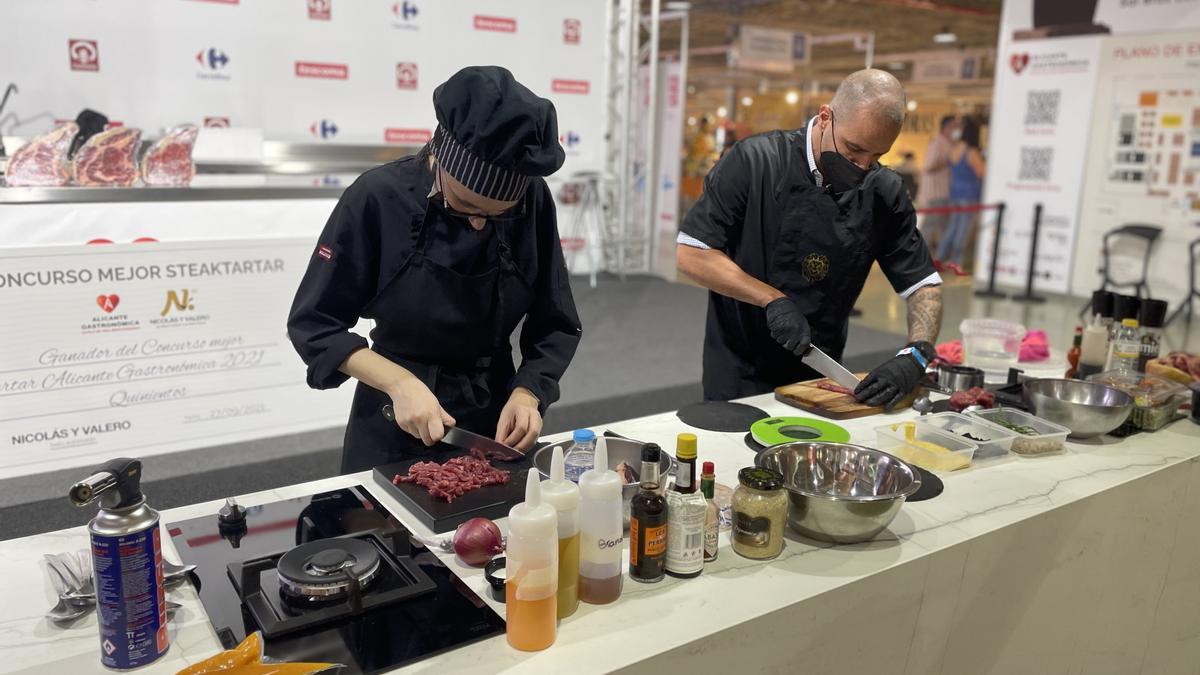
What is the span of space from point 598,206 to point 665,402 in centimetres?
392

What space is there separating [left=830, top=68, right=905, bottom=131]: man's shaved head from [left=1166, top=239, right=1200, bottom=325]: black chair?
252 inches

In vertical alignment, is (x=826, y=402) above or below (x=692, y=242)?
below

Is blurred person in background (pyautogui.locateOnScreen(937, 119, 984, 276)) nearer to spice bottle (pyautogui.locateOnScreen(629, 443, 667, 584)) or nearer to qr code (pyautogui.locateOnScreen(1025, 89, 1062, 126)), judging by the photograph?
qr code (pyautogui.locateOnScreen(1025, 89, 1062, 126))

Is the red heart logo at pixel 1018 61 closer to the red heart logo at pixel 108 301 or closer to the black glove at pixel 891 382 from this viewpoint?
the black glove at pixel 891 382

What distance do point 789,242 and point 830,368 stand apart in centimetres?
39

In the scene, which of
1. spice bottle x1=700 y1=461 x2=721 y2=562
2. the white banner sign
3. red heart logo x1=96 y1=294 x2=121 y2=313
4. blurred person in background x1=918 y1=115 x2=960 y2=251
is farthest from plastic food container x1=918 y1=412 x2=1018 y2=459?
blurred person in background x1=918 y1=115 x2=960 y2=251

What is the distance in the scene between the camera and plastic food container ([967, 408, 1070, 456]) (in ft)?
6.57

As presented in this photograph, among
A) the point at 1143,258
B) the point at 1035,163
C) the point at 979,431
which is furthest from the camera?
the point at 1035,163

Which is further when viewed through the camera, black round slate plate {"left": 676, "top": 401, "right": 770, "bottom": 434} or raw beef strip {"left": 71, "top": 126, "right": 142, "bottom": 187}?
raw beef strip {"left": 71, "top": 126, "right": 142, "bottom": 187}

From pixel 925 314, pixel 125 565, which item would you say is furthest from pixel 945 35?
pixel 125 565

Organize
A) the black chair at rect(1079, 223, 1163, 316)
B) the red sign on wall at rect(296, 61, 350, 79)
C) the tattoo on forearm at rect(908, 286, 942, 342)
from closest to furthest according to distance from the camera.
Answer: the tattoo on forearm at rect(908, 286, 942, 342), the red sign on wall at rect(296, 61, 350, 79), the black chair at rect(1079, 223, 1163, 316)

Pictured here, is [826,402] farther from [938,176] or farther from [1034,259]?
[938,176]

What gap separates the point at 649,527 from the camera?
4.28 feet

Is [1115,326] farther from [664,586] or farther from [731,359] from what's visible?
[664,586]
